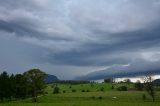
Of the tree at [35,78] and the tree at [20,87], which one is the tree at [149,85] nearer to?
the tree at [35,78]

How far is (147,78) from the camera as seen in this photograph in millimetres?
137375

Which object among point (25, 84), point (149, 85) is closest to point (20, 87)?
point (25, 84)

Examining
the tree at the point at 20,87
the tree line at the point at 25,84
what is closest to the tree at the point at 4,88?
the tree line at the point at 25,84

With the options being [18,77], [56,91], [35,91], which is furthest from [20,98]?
[56,91]

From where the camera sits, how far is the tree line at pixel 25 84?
13612 centimetres

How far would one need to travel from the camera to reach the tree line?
136125mm

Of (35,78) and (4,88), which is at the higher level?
(35,78)

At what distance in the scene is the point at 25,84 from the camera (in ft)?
464

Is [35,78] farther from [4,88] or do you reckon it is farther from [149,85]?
[149,85]

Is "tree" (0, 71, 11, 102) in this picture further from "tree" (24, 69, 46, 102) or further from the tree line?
"tree" (24, 69, 46, 102)

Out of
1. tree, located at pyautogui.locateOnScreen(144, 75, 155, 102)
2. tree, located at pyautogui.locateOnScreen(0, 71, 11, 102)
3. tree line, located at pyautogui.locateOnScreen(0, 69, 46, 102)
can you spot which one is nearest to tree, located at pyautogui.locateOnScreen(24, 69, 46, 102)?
tree line, located at pyautogui.locateOnScreen(0, 69, 46, 102)

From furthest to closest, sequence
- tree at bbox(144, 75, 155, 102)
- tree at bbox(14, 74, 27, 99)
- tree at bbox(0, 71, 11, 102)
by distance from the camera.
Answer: tree at bbox(14, 74, 27, 99) < tree at bbox(0, 71, 11, 102) < tree at bbox(144, 75, 155, 102)

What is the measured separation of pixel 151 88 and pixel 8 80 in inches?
2138

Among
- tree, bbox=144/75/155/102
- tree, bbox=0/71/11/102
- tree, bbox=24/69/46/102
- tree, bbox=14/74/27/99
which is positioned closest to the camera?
tree, bbox=144/75/155/102
